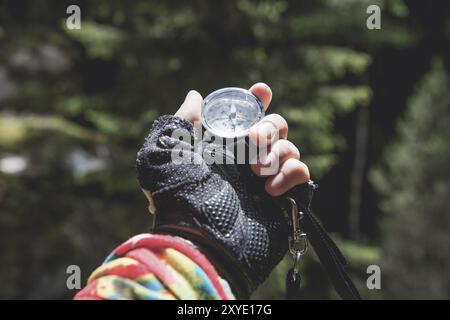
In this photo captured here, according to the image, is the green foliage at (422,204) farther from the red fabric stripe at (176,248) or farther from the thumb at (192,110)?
the red fabric stripe at (176,248)

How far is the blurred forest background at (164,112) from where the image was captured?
4.31m

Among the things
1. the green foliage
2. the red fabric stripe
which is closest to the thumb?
the red fabric stripe

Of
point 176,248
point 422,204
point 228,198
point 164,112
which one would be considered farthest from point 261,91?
point 422,204

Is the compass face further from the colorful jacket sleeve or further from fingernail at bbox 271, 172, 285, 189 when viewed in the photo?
the colorful jacket sleeve

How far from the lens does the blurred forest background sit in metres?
4.31

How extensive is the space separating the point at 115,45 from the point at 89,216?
2.12 meters

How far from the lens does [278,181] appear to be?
3.46 ft

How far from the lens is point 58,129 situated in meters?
7.12

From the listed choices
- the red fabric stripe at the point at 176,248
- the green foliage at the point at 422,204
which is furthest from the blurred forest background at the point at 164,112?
the red fabric stripe at the point at 176,248

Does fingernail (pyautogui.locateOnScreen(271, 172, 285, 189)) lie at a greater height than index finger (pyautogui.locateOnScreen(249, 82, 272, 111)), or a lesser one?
lesser

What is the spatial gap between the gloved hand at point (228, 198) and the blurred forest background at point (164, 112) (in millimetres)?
2770

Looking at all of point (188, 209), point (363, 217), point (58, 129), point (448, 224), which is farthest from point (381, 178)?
point (188, 209)

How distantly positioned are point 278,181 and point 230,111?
18cm

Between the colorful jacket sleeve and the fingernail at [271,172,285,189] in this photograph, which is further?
the fingernail at [271,172,285,189]
